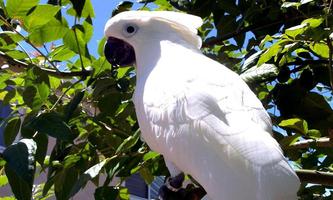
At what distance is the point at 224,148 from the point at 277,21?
27.4 inches

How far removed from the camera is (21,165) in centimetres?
78

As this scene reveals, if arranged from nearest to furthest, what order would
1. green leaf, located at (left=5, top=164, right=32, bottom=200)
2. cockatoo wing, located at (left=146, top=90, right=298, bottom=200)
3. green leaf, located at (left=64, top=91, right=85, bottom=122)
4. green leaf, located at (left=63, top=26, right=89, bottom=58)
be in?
1. cockatoo wing, located at (left=146, top=90, right=298, bottom=200)
2. green leaf, located at (left=5, top=164, right=32, bottom=200)
3. green leaf, located at (left=64, top=91, right=85, bottom=122)
4. green leaf, located at (left=63, top=26, right=89, bottom=58)

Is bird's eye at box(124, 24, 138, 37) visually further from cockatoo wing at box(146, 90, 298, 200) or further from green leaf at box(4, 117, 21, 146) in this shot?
green leaf at box(4, 117, 21, 146)

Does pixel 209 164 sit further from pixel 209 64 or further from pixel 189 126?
pixel 209 64

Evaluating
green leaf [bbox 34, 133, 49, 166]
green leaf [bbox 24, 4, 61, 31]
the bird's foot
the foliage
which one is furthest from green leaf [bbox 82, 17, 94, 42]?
the bird's foot

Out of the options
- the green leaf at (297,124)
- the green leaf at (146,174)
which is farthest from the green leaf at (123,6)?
the green leaf at (297,124)

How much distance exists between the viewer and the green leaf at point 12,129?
1.08 m

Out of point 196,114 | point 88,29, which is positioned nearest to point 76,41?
point 88,29

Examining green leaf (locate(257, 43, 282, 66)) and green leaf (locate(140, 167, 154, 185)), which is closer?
green leaf (locate(257, 43, 282, 66))

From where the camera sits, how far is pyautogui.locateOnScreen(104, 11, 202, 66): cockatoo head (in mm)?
815

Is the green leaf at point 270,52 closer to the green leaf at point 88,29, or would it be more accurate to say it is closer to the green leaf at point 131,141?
the green leaf at point 131,141

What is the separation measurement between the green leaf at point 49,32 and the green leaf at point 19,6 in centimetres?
4

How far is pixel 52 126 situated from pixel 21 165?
125 millimetres

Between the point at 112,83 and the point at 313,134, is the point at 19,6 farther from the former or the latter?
the point at 313,134
